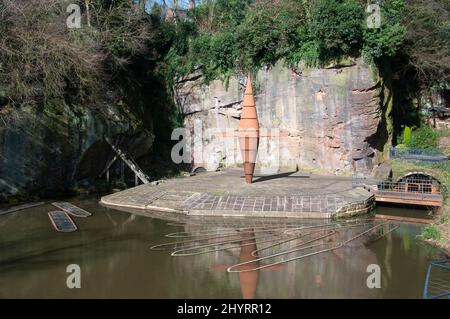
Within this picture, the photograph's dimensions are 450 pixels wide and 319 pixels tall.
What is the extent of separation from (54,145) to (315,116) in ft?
36.8

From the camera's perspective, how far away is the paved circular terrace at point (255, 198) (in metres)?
15.1

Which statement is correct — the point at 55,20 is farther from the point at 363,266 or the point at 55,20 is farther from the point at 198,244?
the point at 363,266

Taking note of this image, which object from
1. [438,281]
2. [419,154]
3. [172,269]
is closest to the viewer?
[438,281]

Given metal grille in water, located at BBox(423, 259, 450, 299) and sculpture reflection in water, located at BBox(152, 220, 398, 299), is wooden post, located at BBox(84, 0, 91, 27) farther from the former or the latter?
Result: metal grille in water, located at BBox(423, 259, 450, 299)

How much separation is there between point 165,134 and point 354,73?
10.5 metres

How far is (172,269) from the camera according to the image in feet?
33.5

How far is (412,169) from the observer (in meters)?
16.4

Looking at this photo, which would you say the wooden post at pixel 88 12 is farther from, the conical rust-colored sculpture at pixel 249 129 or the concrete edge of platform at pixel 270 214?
the concrete edge of platform at pixel 270 214

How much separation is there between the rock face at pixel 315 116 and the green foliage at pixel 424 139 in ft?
3.56

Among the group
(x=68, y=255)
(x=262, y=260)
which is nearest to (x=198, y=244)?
(x=262, y=260)

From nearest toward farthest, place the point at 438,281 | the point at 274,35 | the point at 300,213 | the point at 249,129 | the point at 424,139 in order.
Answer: the point at 438,281 → the point at 300,213 → the point at 249,129 → the point at 424,139 → the point at 274,35

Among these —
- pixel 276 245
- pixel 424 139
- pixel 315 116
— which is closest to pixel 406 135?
pixel 424 139

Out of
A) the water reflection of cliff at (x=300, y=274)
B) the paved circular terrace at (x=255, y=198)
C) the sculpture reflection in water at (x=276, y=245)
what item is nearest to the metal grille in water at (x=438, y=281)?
the water reflection of cliff at (x=300, y=274)

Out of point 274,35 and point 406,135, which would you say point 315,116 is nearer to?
point 274,35
